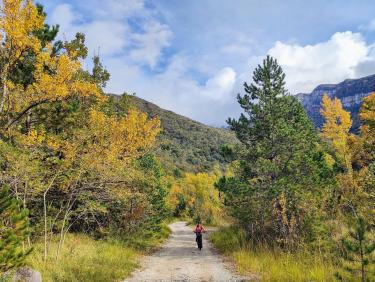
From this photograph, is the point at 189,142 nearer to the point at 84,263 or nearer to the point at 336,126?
the point at 336,126

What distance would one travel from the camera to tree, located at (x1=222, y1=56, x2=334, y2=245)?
14.6 metres

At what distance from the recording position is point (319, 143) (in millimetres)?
18375

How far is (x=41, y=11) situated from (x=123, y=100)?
412 inches

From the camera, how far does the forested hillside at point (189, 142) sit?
401ft

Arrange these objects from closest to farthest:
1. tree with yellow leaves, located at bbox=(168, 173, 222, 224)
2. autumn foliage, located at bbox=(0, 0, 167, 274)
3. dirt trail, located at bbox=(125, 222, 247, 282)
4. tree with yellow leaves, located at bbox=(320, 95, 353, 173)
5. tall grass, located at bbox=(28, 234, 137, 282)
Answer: tall grass, located at bbox=(28, 234, 137, 282)
dirt trail, located at bbox=(125, 222, 247, 282)
autumn foliage, located at bbox=(0, 0, 167, 274)
tree with yellow leaves, located at bbox=(320, 95, 353, 173)
tree with yellow leaves, located at bbox=(168, 173, 222, 224)

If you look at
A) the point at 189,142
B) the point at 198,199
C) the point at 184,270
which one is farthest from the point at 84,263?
the point at 189,142

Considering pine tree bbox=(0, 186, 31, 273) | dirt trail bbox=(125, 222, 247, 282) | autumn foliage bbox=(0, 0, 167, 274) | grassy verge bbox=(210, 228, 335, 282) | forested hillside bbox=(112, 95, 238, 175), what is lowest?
dirt trail bbox=(125, 222, 247, 282)

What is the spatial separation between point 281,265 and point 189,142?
468ft

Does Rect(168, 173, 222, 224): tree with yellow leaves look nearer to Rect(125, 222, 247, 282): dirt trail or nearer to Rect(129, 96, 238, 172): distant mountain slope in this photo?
Rect(125, 222, 247, 282): dirt trail

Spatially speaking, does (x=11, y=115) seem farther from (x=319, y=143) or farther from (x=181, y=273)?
(x=319, y=143)

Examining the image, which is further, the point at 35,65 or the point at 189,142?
the point at 189,142

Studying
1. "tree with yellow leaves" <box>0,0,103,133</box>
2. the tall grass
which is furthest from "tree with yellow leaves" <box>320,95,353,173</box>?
"tree with yellow leaves" <box>0,0,103,133</box>

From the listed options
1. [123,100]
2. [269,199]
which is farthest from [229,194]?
[123,100]

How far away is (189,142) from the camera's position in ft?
506
